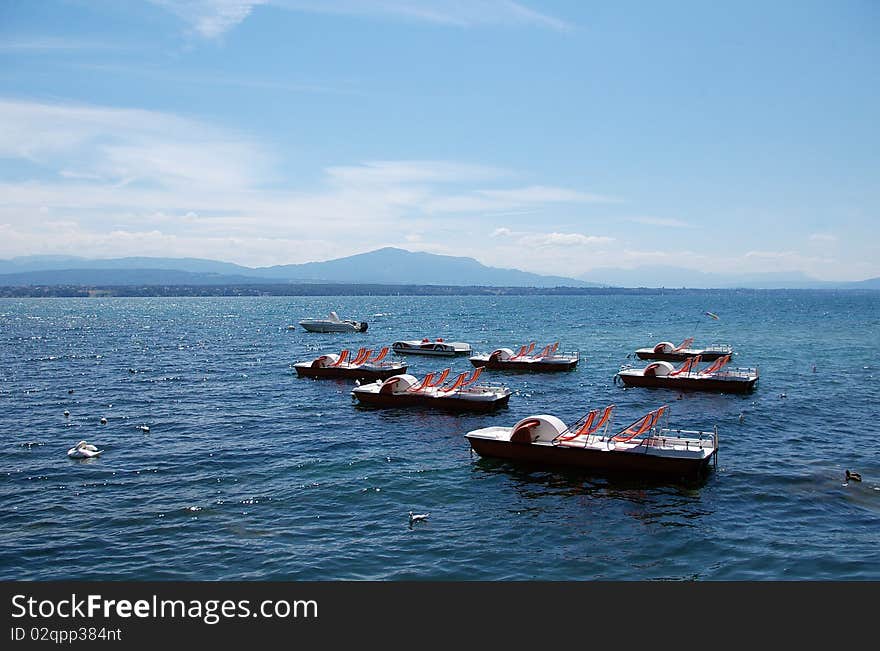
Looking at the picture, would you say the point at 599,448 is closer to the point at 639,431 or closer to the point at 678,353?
the point at 639,431

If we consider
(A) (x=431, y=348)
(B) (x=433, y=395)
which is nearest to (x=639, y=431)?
(B) (x=433, y=395)

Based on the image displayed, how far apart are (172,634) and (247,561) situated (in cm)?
943

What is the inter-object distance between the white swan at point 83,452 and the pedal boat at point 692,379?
145 ft

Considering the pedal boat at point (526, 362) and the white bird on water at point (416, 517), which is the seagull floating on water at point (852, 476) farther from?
the pedal boat at point (526, 362)

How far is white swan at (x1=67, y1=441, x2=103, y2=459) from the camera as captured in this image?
1407 inches

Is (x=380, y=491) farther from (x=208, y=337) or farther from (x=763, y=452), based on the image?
(x=208, y=337)

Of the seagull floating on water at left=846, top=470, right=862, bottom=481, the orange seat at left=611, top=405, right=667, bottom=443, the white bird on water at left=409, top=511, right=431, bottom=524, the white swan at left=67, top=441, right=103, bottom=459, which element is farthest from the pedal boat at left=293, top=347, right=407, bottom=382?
the seagull floating on water at left=846, top=470, right=862, bottom=481

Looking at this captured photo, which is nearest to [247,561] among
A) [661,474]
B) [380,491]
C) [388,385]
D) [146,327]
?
[380,491]

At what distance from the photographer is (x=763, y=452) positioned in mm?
36719

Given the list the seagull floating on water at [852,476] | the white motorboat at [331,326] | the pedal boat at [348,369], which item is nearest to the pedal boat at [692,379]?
the pedal boat at [348,369]

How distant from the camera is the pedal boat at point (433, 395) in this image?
48.1 m

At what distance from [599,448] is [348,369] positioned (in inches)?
1447

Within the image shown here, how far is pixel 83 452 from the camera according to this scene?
35.8 m

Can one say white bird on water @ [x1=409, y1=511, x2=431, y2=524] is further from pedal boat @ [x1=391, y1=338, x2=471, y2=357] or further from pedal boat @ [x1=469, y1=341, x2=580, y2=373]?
pedal boat @ [x1=391, y1=338, x2=471, y2=357]
